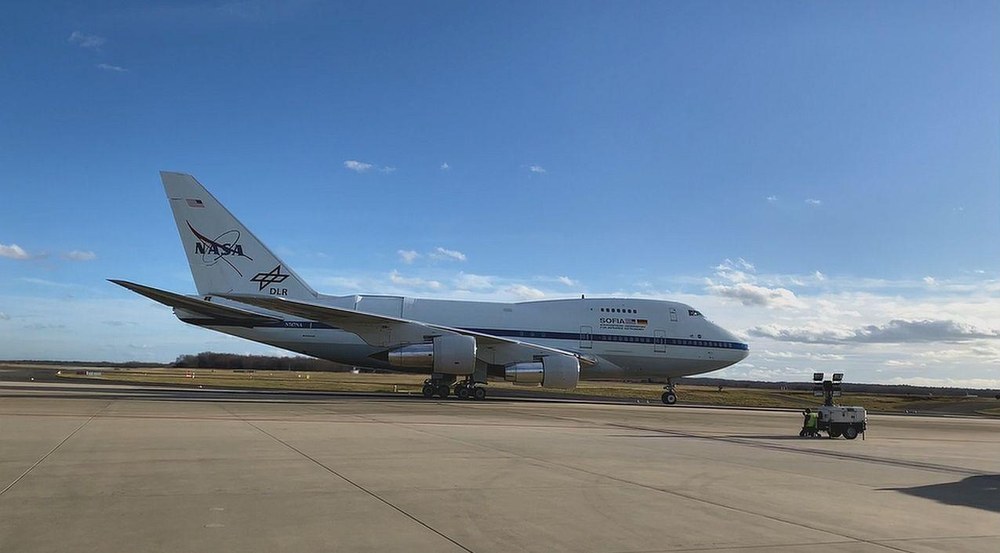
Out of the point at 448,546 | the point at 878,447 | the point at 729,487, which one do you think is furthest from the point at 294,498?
the point at 878,447

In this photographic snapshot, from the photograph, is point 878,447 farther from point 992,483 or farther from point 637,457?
point 637,457

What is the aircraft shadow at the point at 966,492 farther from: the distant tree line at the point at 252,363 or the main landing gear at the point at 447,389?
the distant tree line at the point at 252,363

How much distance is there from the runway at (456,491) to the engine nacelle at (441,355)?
12519 millimetres

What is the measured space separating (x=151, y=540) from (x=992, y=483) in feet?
35.6

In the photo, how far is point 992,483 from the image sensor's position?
1016 cm

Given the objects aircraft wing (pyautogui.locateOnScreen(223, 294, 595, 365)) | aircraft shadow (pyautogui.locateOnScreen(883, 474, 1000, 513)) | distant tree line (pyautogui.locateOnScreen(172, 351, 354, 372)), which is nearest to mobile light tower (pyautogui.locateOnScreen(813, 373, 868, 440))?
aircraft shadow (pyautogui.locateOnScreen(883, 474, 1000, 513))

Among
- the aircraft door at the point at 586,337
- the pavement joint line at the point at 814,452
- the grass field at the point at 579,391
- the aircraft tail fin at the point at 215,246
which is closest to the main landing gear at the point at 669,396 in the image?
the grass field at the point at 579,391

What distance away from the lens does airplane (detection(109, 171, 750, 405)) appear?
28000 mm

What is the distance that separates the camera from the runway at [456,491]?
213 inches

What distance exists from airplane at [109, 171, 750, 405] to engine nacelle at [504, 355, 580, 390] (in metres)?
0.04

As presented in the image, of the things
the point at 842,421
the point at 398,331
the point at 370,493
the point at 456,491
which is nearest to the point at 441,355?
the point at 398,331

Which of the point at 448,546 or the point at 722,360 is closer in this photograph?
the point at 448,546

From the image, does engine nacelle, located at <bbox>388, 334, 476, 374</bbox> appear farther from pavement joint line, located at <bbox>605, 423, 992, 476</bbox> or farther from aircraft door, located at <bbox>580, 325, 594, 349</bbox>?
pavement joint line, located at <bbox>605, 423, 992, 476</bbox>

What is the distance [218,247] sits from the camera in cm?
2958
